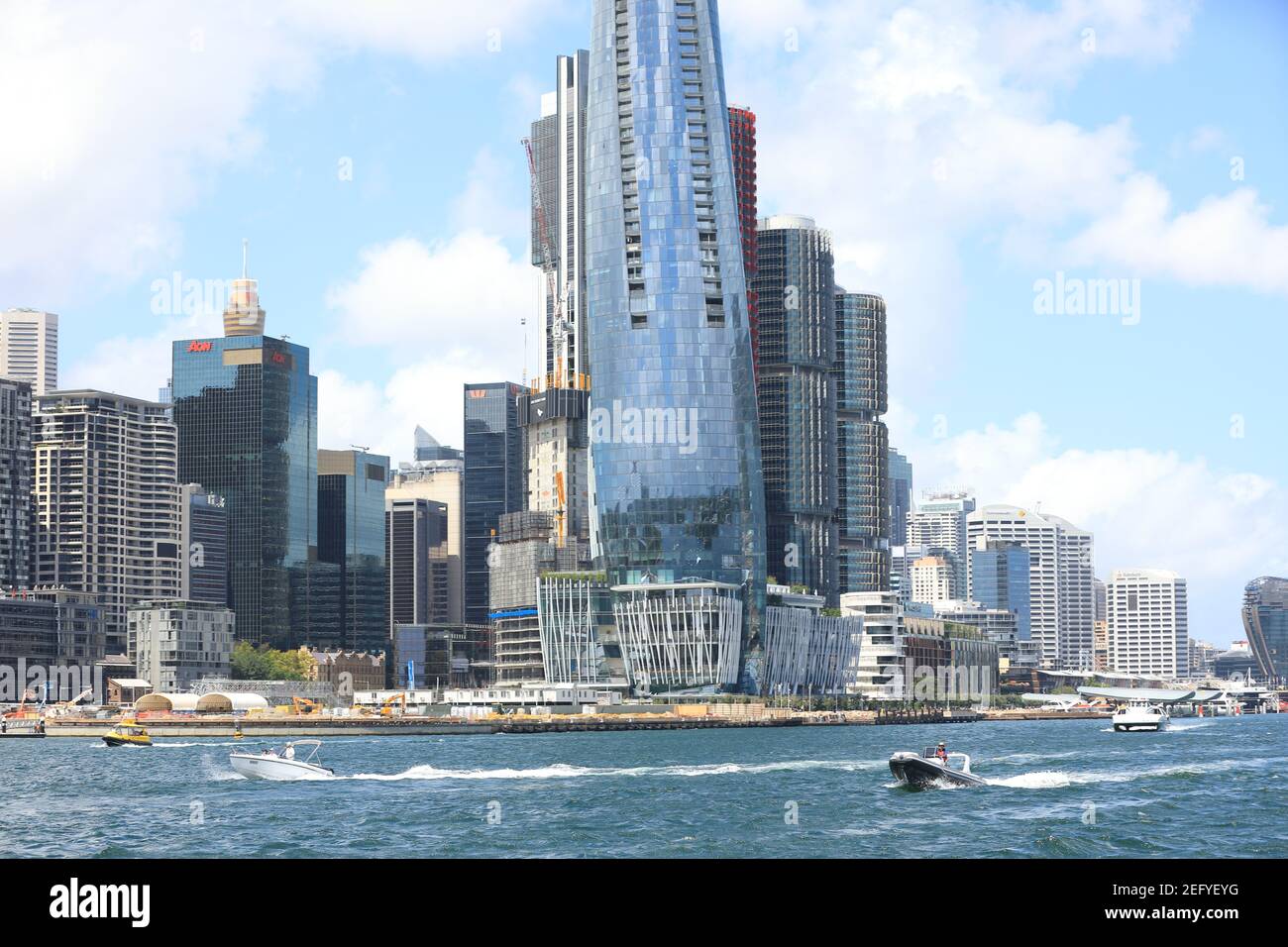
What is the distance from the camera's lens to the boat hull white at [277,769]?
93062mm

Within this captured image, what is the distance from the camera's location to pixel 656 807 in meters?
72.2

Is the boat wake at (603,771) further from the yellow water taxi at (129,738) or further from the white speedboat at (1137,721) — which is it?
the white speedboat at (1137,721)

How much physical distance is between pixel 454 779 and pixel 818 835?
37.7m

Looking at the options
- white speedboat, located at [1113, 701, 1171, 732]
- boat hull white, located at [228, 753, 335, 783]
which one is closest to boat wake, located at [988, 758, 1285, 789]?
boat hull white, located at [228, 753, 335, 783]

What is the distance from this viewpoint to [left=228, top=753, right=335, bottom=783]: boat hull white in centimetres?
9306

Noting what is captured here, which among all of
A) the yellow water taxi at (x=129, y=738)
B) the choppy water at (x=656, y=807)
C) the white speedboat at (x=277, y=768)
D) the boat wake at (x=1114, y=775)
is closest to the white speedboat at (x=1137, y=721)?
the choppy water at (x=656, y=807)

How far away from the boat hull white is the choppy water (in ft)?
→ 4.53

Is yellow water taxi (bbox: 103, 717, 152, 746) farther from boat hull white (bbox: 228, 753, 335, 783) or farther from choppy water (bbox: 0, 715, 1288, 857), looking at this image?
boat hull white (bbox: 228, 753, 335, 783)

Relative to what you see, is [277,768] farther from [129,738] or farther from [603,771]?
[129,738]
